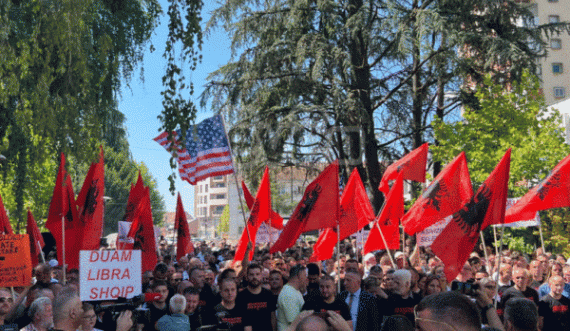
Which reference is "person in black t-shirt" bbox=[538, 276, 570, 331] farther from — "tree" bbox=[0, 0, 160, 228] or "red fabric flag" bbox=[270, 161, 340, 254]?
"tree" bbox=[0, 0, 160, 228]

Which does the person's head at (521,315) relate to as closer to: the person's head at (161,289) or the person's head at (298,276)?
the person's head at (298,276)

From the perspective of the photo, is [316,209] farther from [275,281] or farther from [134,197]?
[134,197]

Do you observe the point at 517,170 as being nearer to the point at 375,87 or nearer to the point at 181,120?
the point at 375,87

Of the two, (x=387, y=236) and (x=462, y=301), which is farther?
(x=387, y=236)

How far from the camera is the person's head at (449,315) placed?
312 cm

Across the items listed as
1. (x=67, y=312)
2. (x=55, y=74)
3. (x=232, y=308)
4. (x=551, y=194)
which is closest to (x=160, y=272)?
(x=232, y=308)

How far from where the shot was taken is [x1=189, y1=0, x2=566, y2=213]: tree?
67.8ft

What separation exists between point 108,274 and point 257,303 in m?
1.82

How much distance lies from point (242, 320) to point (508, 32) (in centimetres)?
1679

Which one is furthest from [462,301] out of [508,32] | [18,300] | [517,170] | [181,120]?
[508,32]

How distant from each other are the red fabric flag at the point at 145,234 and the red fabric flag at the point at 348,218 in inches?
117

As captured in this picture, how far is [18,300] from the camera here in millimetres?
7223

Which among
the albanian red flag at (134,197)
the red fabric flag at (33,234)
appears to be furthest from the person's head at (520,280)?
the red fabric flag at (33,234)

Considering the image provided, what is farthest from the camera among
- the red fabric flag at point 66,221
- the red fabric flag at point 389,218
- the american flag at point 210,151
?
the american flag at point 210,151
